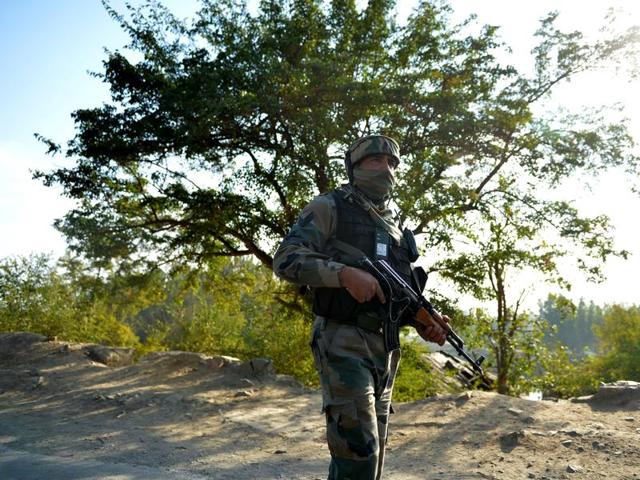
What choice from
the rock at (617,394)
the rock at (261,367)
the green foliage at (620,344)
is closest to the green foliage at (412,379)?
the rock at (261,367)

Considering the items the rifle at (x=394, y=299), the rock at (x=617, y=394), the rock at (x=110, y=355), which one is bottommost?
the rock at (x=617, y=394)

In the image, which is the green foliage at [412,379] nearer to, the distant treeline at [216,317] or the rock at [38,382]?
the distant treeline at [216,317]

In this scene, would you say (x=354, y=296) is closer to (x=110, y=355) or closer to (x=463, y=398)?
(x=463, y=398)

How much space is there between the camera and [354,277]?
2.60 metres

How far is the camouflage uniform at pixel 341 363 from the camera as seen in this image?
2533mm

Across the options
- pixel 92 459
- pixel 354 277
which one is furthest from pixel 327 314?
pixel 92 459

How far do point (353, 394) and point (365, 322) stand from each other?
0.39 m

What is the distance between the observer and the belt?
278 cm

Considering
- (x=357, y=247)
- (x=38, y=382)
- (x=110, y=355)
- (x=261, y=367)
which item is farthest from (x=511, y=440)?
(x=110, y=355)

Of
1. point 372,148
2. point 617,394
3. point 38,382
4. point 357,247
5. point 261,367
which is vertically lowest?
point 38,382

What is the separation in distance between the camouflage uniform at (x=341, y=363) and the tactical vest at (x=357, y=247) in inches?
1.7

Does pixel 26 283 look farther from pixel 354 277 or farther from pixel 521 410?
pixel 354 277

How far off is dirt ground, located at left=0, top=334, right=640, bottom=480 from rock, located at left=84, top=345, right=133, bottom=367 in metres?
0.96

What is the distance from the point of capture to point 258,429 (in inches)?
232
